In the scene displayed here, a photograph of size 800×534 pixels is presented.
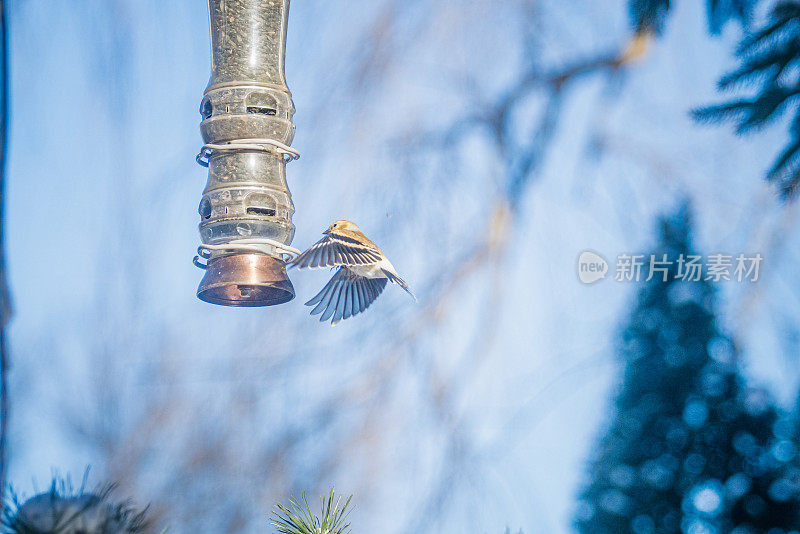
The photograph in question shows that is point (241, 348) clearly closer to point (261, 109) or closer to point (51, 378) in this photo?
point (51, 378)

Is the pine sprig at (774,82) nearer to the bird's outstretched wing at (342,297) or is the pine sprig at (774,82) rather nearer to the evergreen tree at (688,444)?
the evergreen tree at (688,444)

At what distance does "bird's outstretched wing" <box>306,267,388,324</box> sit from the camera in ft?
6.30

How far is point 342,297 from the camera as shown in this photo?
193cm

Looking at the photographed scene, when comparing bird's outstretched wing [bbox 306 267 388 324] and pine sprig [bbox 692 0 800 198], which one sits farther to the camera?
pine sprig [bbox 692 0 800 198]

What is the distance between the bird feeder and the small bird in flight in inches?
3.6

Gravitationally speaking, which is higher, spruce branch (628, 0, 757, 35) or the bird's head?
spruce branch (628, 0, 757, 35)

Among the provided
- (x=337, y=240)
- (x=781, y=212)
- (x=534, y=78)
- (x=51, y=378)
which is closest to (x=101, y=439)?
(x=51, y=378)

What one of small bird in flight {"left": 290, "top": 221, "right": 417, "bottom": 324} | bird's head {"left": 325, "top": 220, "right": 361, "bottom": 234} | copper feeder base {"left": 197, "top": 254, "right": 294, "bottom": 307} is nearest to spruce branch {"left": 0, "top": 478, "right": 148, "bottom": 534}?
copper feeder base {"left": 197, "top": 254, "right": 294, "bottom": 307}

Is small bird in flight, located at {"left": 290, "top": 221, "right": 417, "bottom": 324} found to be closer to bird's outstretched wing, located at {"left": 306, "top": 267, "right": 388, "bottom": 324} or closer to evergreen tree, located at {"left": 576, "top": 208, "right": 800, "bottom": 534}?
bird's outstretched wing, located at {"left": 306, "top": 267, "right": 388, "bottom": 324}

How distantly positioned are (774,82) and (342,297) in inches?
48.6

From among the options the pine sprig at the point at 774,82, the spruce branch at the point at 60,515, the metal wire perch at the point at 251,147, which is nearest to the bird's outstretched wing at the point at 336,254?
the metal wire perch at the point at 251,147

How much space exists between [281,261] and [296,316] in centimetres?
104

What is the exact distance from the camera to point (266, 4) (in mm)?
1650

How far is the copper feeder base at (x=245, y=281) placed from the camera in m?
1.46
